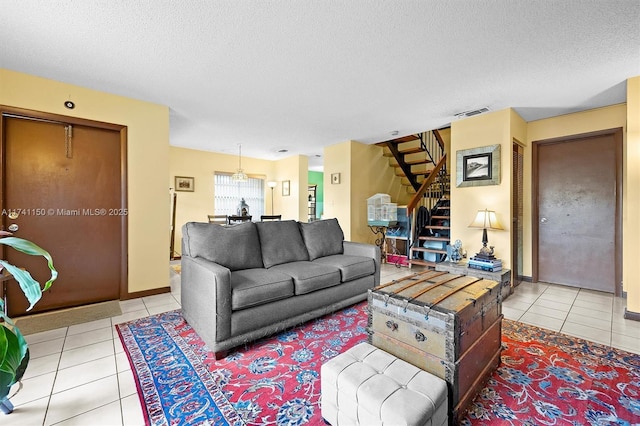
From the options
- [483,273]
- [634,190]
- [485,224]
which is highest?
[634,190]

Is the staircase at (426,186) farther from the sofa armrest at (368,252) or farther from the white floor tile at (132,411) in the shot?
the white floor tile at (132,411)

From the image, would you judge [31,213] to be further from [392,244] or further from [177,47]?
[392,244]

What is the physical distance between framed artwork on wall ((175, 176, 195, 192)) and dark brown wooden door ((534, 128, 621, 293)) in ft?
21.9

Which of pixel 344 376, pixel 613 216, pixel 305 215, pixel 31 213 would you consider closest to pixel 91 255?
pixel 31 213

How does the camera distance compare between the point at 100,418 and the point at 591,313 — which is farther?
the point at 591,313

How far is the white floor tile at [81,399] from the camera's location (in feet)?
4.88

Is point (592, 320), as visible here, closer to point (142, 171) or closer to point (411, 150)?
point (411, 150)

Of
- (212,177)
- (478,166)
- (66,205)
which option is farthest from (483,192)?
(212,177)

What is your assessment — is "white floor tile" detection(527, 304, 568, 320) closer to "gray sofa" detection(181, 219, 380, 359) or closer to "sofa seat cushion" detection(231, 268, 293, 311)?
"gray sofa" detection(181, 219, 380, 359)

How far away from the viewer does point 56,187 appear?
9.91 feet

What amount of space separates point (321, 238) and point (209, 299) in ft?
5.44

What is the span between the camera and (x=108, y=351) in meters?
2.14

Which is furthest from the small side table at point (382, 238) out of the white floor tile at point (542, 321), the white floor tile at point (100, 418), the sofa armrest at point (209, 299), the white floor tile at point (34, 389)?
the white floor tile at point (34, 389)

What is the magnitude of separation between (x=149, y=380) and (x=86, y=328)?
53.5 inches
